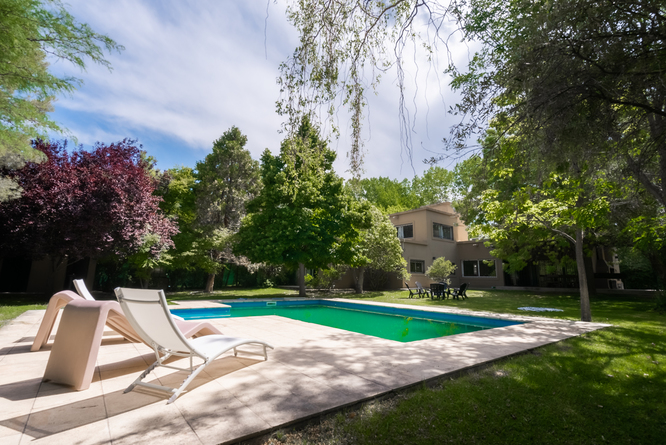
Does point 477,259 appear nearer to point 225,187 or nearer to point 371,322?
point 371,322

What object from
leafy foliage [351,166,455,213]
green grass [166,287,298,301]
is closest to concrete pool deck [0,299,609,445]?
green grass [166,287,298,301]

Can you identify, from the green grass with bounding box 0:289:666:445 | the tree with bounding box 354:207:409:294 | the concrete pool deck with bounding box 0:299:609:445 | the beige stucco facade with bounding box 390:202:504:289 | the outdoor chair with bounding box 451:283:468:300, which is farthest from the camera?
the beige stucco facade with bounding box 390:202:504:289

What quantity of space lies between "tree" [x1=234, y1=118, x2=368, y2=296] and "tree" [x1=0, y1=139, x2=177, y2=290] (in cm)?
521

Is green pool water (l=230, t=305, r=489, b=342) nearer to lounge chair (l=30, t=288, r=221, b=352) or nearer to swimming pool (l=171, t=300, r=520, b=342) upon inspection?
swimming pool (l=171, t=300, r=520, b=342)

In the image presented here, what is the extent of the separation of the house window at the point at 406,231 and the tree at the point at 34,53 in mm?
22701

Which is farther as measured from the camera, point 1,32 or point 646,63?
point 1,32

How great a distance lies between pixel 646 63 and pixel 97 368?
294 inches

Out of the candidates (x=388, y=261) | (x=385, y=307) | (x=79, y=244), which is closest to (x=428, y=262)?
(x=388, y=261)

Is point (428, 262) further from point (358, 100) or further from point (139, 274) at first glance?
point (358, 100)

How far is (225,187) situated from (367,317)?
14.7 meters

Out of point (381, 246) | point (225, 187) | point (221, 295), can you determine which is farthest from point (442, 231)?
point (221, 295)

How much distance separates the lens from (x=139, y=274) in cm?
1947

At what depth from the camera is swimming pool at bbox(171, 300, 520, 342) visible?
934cm

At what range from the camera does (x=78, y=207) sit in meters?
11.9
